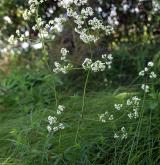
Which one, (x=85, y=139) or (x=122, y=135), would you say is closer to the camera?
(x=122, y=135)

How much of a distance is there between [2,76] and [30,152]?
10.4ft

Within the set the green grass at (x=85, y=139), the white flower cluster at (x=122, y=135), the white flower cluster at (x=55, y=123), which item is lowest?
the green grass at (x=85, y=139)

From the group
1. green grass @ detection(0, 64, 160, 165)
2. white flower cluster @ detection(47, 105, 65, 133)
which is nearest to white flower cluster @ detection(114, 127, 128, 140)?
green grass @ detection(0, 64, 160, 165)

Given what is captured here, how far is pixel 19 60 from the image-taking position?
699 cm

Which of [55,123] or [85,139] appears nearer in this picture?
[55,123]

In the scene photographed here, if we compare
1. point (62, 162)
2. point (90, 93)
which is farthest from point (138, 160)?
point (90, 93)

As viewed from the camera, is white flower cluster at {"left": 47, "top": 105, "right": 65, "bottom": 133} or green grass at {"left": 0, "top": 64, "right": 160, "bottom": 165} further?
green grass at {"left": 0, "top": 64, "right": 160, "bottom": 165}

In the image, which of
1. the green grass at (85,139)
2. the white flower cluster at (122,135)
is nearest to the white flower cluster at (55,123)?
the green grass at (85,139)

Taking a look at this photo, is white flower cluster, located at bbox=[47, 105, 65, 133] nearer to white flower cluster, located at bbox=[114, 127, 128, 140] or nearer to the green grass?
the green grass

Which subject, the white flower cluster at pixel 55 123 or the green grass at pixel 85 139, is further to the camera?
the green grass at pixel 85 139

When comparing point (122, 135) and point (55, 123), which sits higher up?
point (55, 123)

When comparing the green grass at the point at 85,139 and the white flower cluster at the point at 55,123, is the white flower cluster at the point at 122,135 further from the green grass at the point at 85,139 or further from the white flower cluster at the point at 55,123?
the white flower cluster at the point at 55,123

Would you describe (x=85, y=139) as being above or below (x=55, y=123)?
Result: below

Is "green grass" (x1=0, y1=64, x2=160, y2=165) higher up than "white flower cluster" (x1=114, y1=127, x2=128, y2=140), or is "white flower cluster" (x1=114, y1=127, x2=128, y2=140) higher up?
"white flower cluster" (x1=114, y1=127, x2=128, y2=140)
